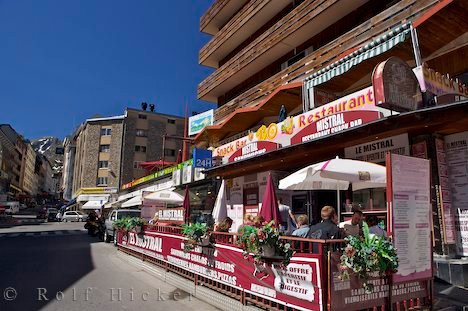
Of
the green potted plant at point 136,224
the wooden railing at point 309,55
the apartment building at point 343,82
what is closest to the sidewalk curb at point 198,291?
the green potted plant at point 136,224

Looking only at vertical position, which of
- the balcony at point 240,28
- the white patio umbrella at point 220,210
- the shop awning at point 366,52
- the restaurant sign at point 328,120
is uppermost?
the balcony at point 240,28

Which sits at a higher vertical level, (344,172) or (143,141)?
(143,141)

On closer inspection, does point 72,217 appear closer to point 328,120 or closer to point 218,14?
point 218,14

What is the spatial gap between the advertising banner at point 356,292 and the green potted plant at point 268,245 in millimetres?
763

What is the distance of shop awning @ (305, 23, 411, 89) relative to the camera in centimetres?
965

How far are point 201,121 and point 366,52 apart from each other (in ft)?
54.5

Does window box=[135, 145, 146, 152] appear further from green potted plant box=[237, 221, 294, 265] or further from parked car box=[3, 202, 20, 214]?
green potted plant box=[237, 221, 294, 265]

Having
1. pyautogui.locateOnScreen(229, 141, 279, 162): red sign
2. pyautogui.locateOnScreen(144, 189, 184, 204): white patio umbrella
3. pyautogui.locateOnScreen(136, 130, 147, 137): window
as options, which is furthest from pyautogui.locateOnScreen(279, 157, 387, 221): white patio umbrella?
pyautogui.locateOnScreen(136, 130, 147, 137): window

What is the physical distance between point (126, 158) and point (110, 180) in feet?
14.4

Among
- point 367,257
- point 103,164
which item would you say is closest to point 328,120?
point 367,257

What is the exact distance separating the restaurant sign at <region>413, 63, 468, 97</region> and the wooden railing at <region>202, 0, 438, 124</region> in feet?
9.25

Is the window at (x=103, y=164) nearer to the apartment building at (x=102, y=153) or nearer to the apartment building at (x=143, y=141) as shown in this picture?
the apartment building at (x=102, y=153)

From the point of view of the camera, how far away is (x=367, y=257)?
14.7 ft

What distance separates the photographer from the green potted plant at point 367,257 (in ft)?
14.6
